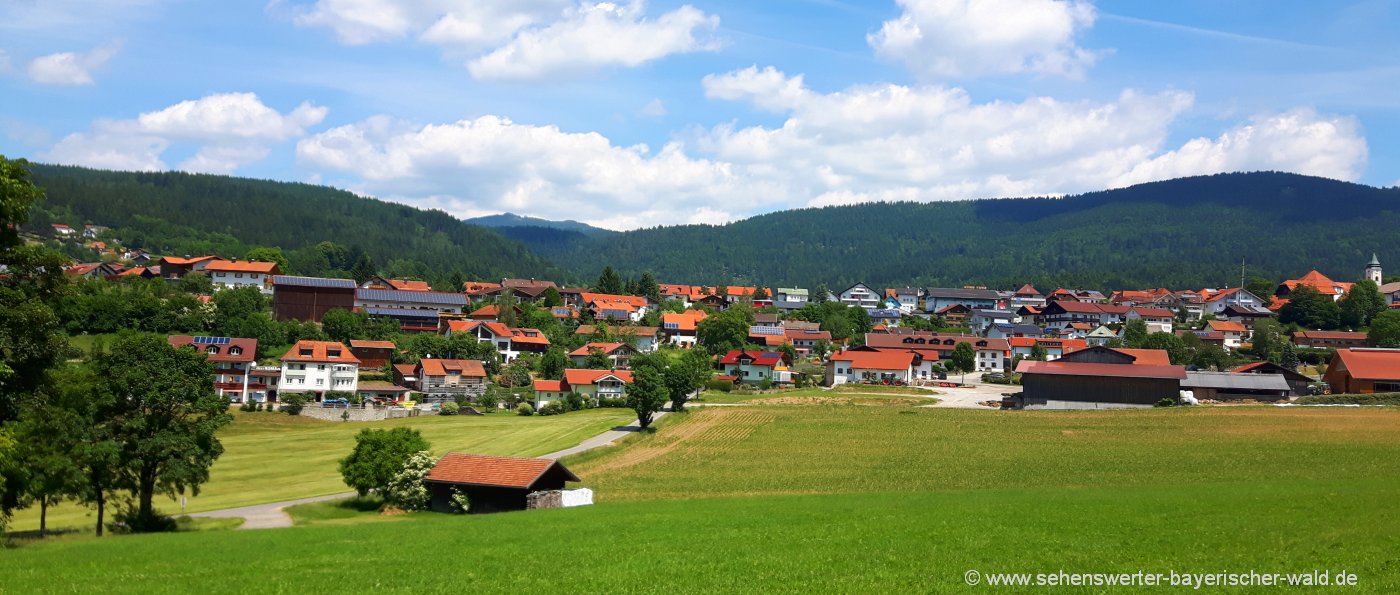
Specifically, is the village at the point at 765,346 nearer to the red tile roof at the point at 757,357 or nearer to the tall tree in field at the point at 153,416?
the red tile roof at the point at 757,357

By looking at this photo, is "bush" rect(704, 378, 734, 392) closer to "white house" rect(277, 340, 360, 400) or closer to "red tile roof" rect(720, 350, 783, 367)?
"red tile roof" rect(720, 350, 783, 367)

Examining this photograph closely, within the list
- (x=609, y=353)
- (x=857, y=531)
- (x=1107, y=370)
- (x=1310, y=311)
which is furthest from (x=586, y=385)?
(x=1310, y=311)

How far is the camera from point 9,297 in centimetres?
2136

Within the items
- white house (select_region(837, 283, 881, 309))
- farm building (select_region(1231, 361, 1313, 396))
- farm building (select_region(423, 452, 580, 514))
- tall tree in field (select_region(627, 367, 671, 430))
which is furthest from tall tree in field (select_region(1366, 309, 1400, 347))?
farm building (select_region(423, 452, 580, 514))

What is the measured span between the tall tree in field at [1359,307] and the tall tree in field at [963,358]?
4881cm

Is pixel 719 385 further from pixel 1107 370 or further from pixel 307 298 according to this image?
pixel 307 298

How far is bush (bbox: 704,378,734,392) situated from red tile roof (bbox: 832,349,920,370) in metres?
→ 12.1

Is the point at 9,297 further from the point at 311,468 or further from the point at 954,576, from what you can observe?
the point at 311,468

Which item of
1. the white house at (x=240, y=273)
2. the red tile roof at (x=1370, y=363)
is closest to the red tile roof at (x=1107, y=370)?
the red tile roof at (x=1370, y=363)

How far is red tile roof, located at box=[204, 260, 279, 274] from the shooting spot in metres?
115

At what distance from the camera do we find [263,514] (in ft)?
107

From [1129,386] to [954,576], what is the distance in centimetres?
5463

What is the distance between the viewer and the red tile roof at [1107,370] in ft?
210

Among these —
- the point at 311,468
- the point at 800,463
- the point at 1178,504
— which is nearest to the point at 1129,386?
the point at 800,463
